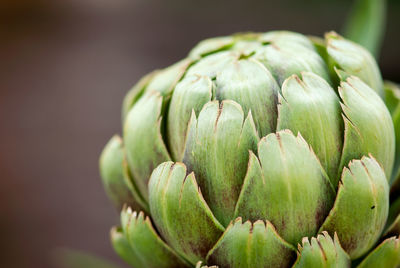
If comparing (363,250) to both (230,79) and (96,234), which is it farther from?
(96,234)

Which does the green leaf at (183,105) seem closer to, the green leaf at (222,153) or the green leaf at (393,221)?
the green leaf at (222,153)

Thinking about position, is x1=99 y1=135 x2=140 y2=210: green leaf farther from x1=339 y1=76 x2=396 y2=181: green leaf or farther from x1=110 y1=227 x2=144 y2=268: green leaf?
x1=339 y1=76 x2=396 y2=181: green leaf

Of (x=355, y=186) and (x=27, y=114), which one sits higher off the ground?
(x=355, y=186)

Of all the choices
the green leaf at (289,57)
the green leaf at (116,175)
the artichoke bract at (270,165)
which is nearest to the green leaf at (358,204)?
the artichoke bract at (270,165)

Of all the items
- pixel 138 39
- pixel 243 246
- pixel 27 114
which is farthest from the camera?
pixel 138 39

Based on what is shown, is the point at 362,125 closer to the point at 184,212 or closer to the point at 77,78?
the point at 184,212

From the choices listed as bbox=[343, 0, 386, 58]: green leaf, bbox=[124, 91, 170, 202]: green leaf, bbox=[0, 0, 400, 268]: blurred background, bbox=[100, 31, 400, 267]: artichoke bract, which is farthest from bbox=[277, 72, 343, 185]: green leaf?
bbox=[0, 0, 400, 268]: blurred background

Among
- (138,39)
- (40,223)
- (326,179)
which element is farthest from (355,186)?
(138,39)
